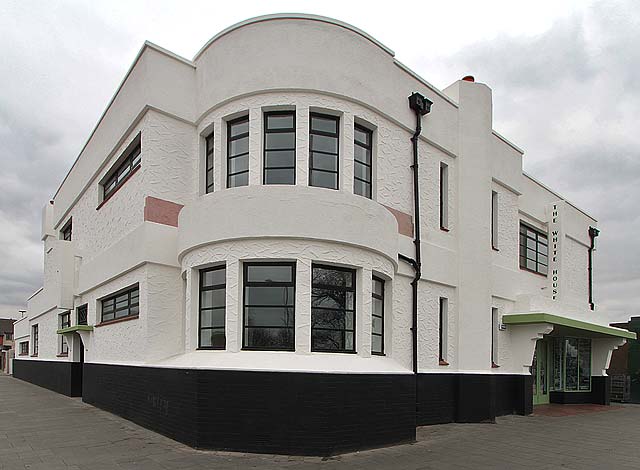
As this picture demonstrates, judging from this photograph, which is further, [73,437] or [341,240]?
[73,437]

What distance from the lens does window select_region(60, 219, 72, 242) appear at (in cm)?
2255

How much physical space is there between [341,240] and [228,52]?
4516mm

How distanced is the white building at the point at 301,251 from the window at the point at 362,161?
0.05 meters

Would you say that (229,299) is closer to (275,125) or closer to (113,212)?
(275,125)

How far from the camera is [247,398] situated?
31.2 feet

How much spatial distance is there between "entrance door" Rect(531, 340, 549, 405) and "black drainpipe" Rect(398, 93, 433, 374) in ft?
26.8

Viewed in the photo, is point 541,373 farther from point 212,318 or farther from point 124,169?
point 124,169

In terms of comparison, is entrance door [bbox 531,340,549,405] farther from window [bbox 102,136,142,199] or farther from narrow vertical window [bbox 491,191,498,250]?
window [bbox 102,136,142,199]

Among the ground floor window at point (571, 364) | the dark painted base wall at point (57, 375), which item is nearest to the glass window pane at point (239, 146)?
the dark painted base wall at point (57, 375)

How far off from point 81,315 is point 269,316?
10960mm

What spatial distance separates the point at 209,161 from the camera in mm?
12500

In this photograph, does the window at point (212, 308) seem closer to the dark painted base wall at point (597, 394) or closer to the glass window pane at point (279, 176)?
the glass window pane at point (279, 176)

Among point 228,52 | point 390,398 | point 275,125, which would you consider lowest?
point 390,398

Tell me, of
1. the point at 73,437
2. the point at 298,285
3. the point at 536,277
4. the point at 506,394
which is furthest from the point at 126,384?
the point at 536,277
